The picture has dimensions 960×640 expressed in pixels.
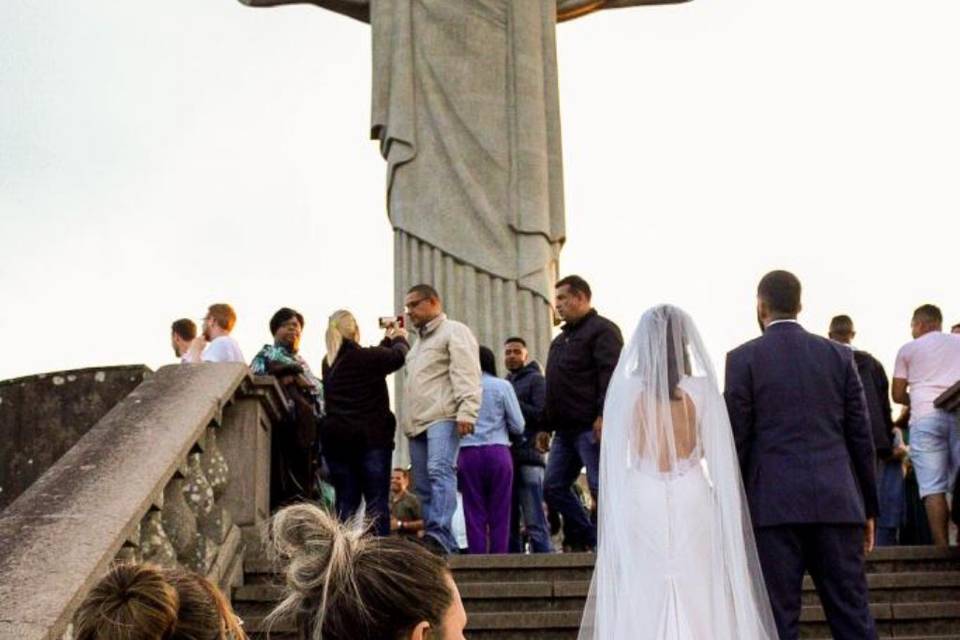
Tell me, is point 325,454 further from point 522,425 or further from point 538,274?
point 538,274

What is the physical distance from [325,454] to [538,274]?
6967mm

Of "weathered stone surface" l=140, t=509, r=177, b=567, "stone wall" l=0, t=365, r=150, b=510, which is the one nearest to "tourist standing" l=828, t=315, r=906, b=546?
"stone wall" l=0, t=365, r=150, b=510

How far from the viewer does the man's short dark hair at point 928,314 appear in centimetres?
1012

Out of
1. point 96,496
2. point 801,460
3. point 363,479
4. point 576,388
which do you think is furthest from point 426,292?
point 96,496

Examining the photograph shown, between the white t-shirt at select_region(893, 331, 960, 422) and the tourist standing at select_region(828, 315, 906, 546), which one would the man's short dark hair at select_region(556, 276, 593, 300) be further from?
the white t-shirt at select_region(893, 331, 960, 422)

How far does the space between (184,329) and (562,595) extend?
4279 mm

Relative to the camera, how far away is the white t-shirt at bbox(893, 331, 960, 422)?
982 centimetres

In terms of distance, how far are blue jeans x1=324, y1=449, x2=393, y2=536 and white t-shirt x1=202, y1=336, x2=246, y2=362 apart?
134 centimetres

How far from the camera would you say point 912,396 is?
991cm

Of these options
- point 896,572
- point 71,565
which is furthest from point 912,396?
point 71,565

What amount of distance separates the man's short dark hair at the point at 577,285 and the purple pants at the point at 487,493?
1070mm

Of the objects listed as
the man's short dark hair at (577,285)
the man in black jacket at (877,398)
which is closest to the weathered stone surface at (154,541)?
the man's short dark hair at (577,285)

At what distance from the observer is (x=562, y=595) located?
819 cm

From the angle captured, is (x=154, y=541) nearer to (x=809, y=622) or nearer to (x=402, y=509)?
(x=809, y=622)
